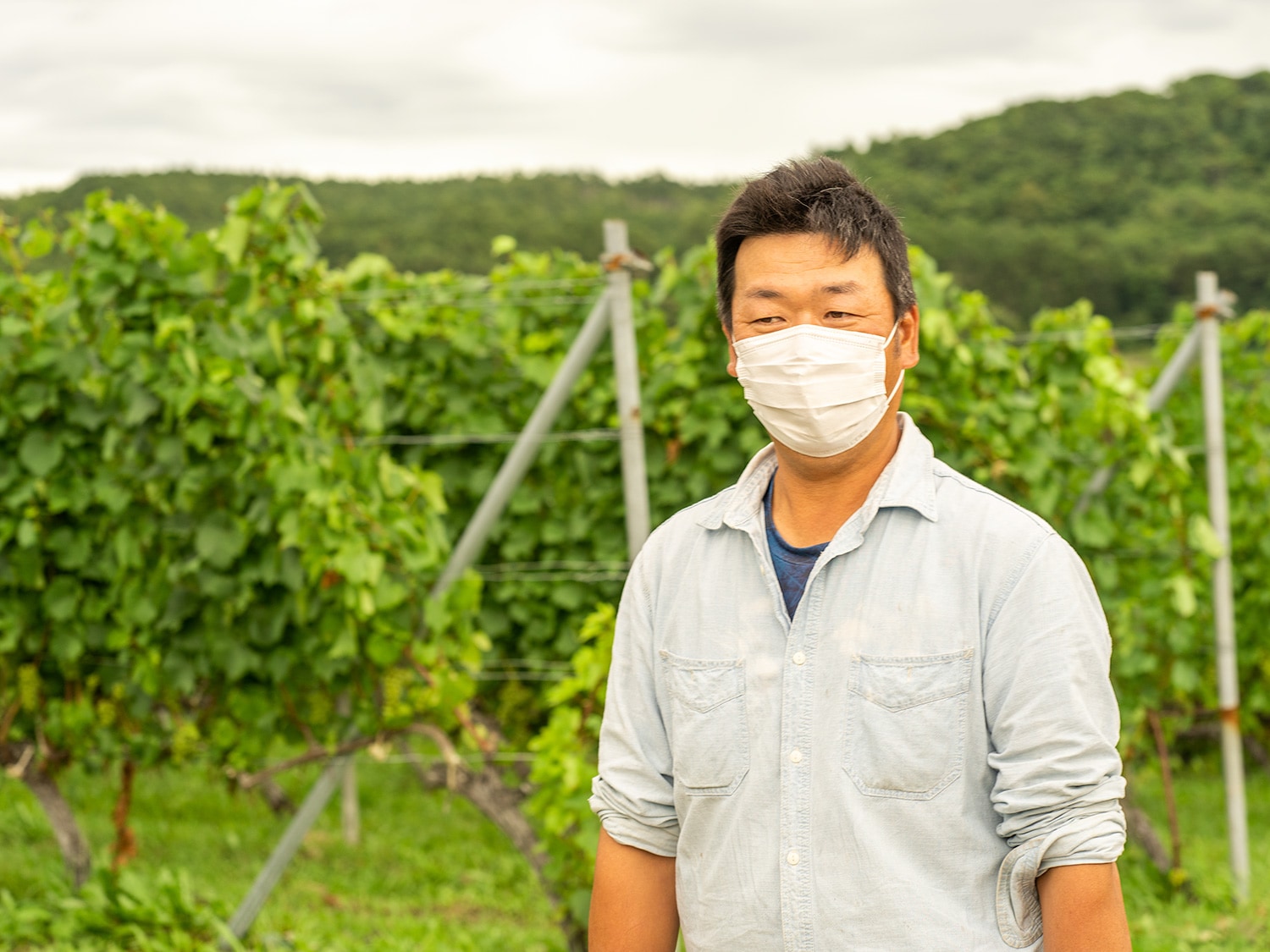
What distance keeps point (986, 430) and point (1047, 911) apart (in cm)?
349

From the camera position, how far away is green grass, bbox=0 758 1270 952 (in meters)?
4.50

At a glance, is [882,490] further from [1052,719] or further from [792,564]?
[1052,719]

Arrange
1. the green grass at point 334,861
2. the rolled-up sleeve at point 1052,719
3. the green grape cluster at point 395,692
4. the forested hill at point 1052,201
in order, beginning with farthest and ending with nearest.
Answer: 1. the forested hill at point 1052,201
2. the green grass at point 334,861
3. the green grape cluster at point 395,692
4. the rolled-up sleeve at point 1052,719

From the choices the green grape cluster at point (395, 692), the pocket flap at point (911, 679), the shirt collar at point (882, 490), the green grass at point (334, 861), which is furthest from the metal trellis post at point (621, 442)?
the pocket flap at point (911, 679)

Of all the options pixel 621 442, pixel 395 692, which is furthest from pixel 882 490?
pixel 395 692

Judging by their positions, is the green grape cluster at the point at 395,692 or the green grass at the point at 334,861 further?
the green grass at the point at 334,861

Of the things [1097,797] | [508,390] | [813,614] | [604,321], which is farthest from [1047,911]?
[508,390]

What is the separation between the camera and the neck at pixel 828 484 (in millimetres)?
1521

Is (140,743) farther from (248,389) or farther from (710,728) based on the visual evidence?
(710,728)

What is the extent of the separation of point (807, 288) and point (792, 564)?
0.35m

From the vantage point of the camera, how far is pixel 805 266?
4.72 feet

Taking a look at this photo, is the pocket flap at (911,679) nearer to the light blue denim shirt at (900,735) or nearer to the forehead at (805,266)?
the light blue denim shirt at (900,735)

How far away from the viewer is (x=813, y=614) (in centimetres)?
142

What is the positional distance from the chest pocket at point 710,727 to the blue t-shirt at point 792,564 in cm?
11
